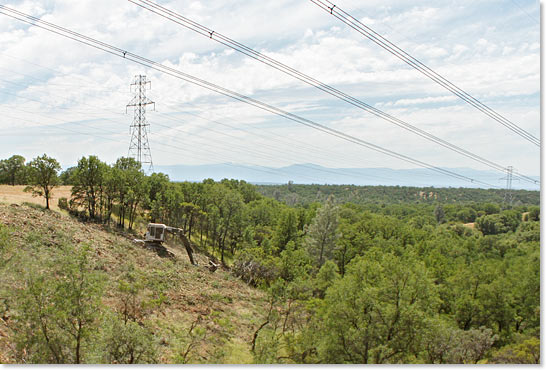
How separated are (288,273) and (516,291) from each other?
58.1 feet

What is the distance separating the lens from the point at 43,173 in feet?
105

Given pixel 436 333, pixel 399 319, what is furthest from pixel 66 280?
pixel 436 333

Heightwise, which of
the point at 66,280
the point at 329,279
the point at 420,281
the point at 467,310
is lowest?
A: the point at 467,310

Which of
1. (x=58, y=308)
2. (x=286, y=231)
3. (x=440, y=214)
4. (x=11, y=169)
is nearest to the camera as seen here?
(x=58, y=308)

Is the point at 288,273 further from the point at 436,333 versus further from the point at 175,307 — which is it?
the point at 436,333

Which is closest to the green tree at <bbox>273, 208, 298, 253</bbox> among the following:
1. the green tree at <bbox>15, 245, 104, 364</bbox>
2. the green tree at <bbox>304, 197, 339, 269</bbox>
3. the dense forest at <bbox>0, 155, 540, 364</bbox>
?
the dense forest at <bbox>0, 155, 540, 364</bbox>

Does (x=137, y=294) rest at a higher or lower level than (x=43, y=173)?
lower

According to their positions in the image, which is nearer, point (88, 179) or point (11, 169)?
point (88, 179)

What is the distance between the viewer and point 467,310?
25.5 meters

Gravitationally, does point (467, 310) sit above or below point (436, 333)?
below

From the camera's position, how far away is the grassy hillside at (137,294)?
8570 millimetres

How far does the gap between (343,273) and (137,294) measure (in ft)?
83.1

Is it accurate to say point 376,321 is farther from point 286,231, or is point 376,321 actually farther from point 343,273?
point 286,231

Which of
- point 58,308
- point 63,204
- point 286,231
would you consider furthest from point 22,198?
point 58,308
